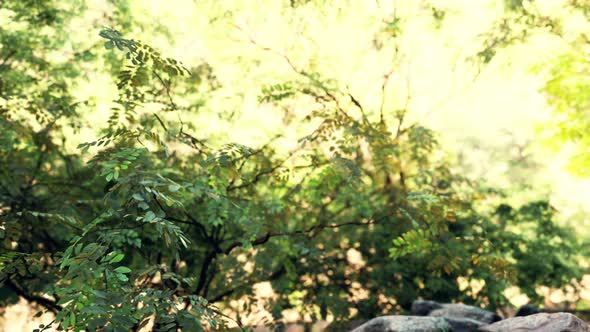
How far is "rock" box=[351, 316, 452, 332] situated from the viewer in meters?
6.45

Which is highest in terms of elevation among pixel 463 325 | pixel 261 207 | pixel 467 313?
pixel 261 207

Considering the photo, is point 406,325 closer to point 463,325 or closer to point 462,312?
point 463,325

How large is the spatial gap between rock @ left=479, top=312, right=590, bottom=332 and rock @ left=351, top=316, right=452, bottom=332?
0.55 meters

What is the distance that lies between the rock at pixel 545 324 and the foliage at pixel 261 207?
0.60 meters

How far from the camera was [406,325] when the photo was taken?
21.2 ft

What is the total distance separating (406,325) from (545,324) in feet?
4.55

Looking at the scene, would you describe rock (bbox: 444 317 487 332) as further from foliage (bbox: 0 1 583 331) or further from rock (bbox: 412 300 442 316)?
rock (bbox: 412 300 442 316)

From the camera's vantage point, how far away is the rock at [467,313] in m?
7.98

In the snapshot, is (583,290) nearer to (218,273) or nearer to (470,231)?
(470,231)

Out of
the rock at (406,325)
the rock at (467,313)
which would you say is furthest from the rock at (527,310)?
the rock at (406,325)

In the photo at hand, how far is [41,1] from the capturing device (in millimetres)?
8258

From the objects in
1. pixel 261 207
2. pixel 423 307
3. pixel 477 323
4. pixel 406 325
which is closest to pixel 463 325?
pixel 477 323

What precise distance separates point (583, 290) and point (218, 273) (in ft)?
23.4

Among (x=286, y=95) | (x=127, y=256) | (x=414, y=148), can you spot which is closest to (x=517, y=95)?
(x=414, y=148)
